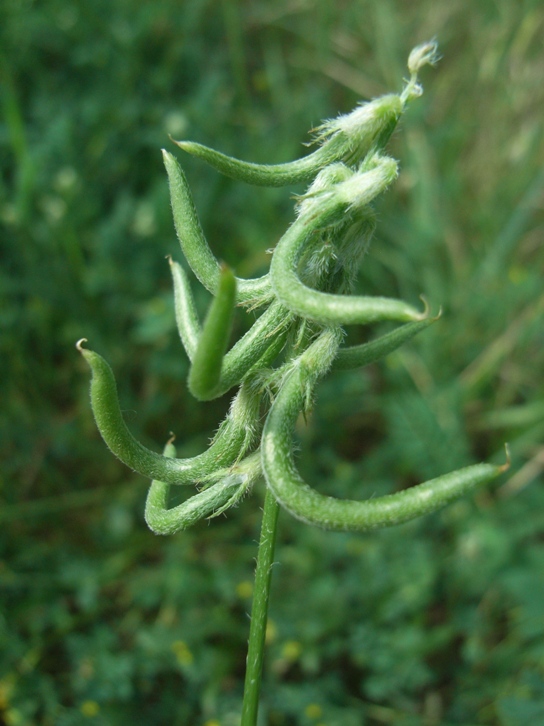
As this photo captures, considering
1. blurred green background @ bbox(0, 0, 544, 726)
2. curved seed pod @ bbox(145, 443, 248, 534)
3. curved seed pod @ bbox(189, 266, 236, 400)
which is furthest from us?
blurred green background @ bbox(0, 0, 544, 726)

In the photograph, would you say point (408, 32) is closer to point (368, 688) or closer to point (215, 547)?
point (215, 547)

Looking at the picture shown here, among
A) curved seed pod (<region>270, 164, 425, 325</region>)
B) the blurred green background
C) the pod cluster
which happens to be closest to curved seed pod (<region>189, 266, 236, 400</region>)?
the pod cluster

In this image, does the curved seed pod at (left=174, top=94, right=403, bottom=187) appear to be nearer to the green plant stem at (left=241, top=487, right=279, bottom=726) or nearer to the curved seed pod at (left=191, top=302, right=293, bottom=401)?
the curved seed pod at (left=191, top=302, right=293, bottom=401)

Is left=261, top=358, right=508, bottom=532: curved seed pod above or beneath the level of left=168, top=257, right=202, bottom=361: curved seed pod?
above

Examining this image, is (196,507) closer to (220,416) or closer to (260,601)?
(260,601)

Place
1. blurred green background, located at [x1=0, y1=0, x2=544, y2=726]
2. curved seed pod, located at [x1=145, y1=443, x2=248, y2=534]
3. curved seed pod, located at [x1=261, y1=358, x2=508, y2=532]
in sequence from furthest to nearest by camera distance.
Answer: blurred green background, located at [x1=0, y1=0, x2=544, y2=726]
curved seed pod, located at [x1=145, y1=443, x2=248, y2=534]
curved seed pod, located at [x1=261, y1=358, x2=508, y2=532]

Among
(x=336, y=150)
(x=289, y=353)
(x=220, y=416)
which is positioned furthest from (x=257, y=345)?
(x=220, y=416)
